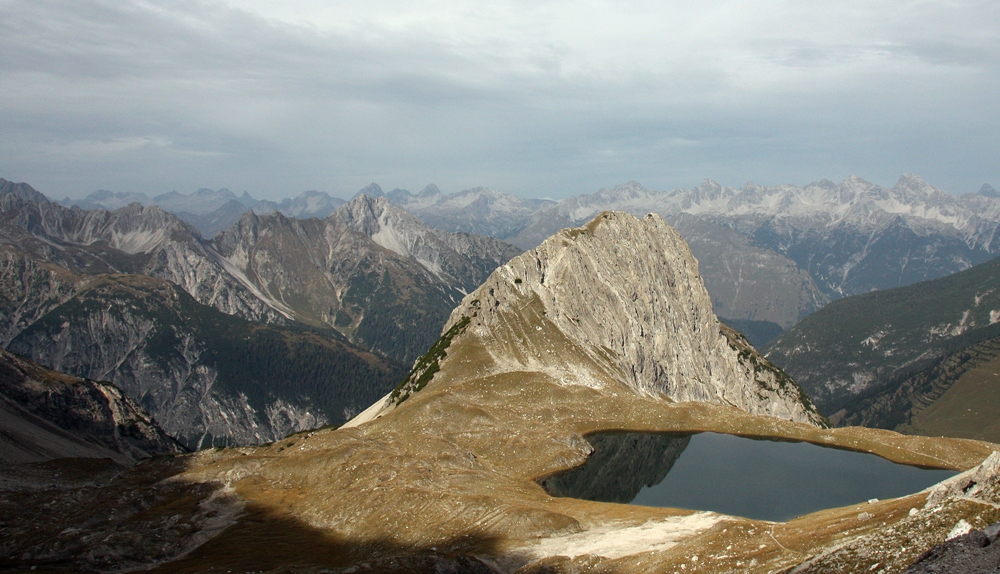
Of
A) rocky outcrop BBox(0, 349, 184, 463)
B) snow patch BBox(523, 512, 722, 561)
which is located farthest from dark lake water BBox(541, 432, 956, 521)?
rocky outcrop BBox(0, 349, 184, 463)

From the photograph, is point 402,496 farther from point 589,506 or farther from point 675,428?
point 675,428

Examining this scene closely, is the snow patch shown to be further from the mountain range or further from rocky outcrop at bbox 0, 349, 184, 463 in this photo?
rocky outcrop at bbox 0, 349, 184, 463

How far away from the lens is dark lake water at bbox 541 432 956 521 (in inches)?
4099

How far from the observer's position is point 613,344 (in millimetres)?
191375

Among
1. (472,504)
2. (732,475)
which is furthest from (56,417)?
(732,475)

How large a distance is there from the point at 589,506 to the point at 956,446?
8342cm

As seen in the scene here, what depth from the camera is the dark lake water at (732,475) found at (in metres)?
104

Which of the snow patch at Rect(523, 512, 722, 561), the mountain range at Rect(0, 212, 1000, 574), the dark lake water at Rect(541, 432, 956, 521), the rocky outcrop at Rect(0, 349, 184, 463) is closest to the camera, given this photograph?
the mountain range at Rect(0, 212, 1000, 574)

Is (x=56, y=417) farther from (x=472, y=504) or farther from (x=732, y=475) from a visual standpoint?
(x=732, y=475)

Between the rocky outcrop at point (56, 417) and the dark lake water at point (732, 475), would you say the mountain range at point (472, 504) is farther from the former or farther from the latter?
the rocky outcrop at point (56, 417)

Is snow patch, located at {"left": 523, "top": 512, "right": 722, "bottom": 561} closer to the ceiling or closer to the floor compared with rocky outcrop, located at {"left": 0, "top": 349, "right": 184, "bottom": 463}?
closer to the ceiling

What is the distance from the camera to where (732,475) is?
120625 mm

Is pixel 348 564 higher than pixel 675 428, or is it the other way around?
pixel 348 564

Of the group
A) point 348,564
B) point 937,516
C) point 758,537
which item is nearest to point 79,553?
point 348,564
